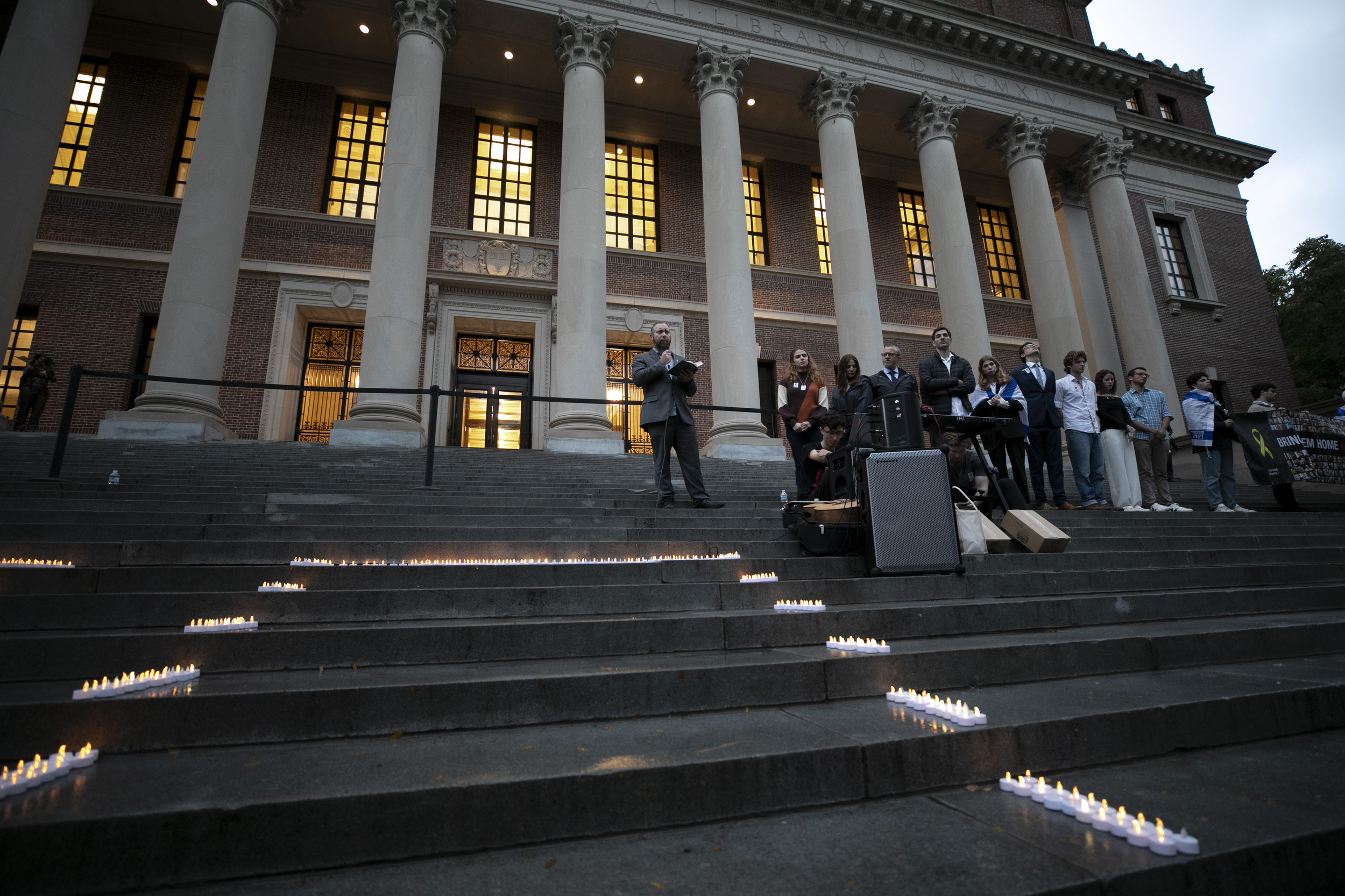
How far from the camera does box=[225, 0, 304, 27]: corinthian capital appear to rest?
1247 centimetres

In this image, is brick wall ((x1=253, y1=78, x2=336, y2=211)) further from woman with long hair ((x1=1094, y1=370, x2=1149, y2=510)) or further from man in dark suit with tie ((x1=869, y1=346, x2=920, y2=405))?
woman with long hair ((x1=1094, y1=370, x2=1149, y2=510))

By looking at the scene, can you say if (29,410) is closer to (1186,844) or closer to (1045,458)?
(1186,844)

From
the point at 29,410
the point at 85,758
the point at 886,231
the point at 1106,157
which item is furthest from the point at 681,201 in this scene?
the point at 85,758

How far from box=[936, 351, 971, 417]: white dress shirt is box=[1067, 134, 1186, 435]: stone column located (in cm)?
1322

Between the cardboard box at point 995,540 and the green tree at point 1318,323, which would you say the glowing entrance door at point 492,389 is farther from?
the green tree at point 1318,323

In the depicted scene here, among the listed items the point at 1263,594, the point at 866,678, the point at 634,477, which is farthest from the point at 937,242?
the point at 866,678

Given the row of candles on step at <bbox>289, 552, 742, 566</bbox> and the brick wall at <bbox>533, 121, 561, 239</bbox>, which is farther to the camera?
the brick wall at <bbox>533, 121, 561, 239</bbox>

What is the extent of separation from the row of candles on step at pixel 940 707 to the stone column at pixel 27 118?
47.0 feet

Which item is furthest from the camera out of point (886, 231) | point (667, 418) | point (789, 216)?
point (886, 231)

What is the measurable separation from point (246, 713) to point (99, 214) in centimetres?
1808

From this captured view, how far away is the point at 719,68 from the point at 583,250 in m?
6.15

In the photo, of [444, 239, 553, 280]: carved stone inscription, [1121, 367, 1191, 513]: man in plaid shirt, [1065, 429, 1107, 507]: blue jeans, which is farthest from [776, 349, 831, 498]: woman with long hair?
[444, 239, 553, 280]: carved stone inscription

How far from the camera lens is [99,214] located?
48.4 ft

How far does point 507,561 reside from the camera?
4.99m
